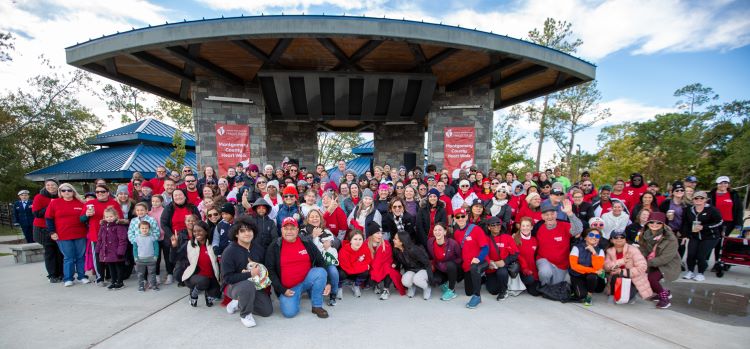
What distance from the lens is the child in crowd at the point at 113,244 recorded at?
4613mm

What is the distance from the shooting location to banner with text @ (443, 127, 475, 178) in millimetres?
10992

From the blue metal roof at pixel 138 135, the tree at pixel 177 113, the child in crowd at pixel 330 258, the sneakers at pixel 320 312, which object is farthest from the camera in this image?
the tree at pixel 177 113

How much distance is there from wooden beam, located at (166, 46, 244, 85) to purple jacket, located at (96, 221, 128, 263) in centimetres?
478

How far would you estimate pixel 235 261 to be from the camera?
3.60 meters

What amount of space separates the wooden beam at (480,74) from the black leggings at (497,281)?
6.42 m

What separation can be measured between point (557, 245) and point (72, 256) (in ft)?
25.1

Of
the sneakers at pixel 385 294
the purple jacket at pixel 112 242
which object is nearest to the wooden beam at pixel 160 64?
the purple jacket at pixel 112 242

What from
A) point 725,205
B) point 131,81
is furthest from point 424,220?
point 131,81

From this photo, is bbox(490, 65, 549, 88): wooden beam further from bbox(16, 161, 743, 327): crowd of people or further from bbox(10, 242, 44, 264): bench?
bbox(10, 242, 44, 264): bench

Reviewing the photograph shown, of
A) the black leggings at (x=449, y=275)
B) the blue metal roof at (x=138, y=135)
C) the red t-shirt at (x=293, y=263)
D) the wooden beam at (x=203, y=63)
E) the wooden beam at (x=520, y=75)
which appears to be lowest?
the black leggings at (x=449, y=275)

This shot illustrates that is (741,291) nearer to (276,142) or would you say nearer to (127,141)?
(276,142)

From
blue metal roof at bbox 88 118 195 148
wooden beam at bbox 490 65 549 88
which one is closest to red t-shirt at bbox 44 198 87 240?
wooden beam at bbox 490 65 549 88

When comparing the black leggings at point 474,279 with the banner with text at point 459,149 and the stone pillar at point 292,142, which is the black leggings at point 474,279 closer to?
the banner with text at point 459,149

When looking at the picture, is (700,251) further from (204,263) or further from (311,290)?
(204,263)
